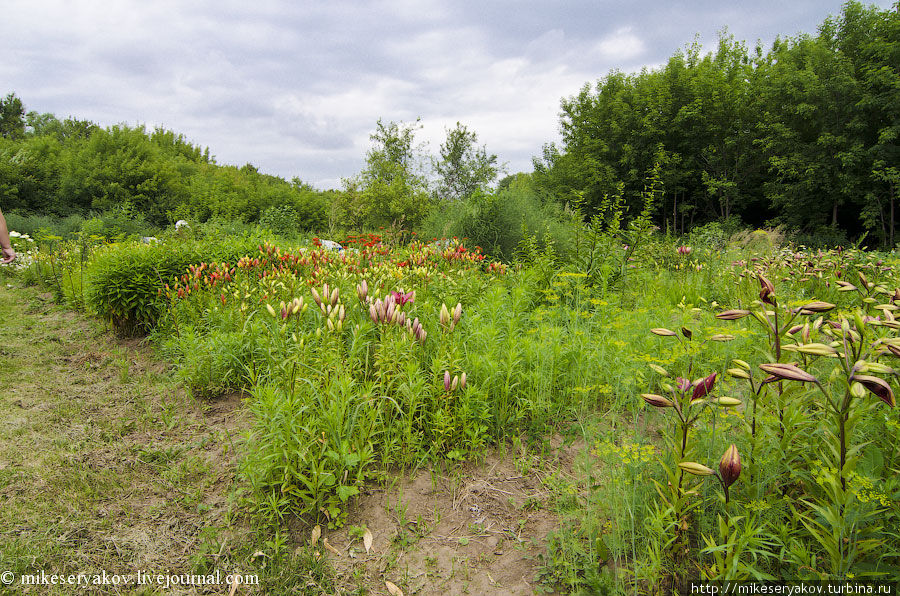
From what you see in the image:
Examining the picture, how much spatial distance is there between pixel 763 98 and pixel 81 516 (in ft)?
85.7

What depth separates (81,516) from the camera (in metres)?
2.17

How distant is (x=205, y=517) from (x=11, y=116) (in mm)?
50744

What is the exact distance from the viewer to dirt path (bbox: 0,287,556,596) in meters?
1.81

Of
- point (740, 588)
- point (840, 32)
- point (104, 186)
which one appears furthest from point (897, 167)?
point (104, 186)

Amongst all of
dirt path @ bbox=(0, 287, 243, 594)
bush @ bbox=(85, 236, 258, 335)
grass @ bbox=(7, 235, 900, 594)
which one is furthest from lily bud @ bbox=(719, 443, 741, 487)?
bush @ bbox=(85, 236, 258, 335)

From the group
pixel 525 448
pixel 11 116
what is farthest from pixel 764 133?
pixel 11 116

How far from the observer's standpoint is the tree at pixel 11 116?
114ft

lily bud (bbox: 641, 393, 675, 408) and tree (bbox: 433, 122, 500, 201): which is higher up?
tree (bbox: 433, 122, 500, 201)

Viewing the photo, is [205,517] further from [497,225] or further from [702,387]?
[497,225]

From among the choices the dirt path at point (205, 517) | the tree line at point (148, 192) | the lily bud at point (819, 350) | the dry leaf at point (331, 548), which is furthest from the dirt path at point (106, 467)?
the tree line at point (148, 192)

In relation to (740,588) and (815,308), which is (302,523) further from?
(815,308)

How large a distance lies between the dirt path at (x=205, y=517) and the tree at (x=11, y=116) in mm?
47200

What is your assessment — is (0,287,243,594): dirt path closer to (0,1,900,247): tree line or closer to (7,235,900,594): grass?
(7,235,900,594): grass

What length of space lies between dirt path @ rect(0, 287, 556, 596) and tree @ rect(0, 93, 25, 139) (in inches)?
1858
